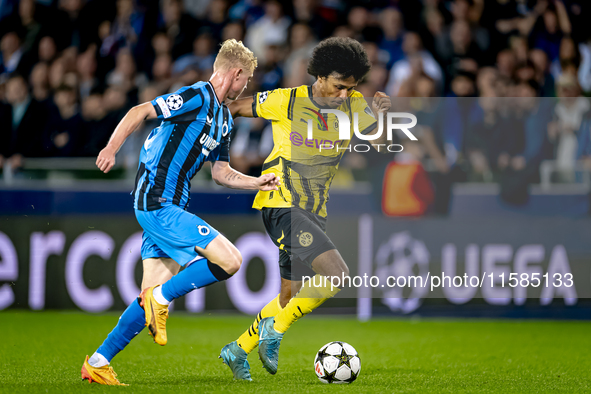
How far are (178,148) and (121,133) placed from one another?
43 centimetres

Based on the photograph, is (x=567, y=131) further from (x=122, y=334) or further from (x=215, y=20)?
(x=122, y=334)

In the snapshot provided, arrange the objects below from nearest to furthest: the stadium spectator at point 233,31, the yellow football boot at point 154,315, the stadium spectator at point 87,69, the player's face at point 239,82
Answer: the yellow football boot at point 154,315 → the player's face at point 239,82 → the stadium spectator at point 87,69 → the stadium spectator at point 233,31

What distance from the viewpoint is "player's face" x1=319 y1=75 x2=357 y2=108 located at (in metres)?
4.47

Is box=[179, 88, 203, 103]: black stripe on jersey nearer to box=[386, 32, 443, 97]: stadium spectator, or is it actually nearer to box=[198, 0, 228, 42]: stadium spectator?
box=[386, 32, 443, 97]: stadium spectator

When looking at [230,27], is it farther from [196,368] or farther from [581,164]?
[196,368]

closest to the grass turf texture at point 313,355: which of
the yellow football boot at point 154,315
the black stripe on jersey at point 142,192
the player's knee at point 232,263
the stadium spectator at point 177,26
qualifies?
the yellow football boot at point 154,315

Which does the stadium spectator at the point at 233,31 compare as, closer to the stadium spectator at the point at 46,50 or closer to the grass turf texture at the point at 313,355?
the stadium spectator at the point at 46,50

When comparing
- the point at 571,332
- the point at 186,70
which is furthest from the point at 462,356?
the point at 186,70

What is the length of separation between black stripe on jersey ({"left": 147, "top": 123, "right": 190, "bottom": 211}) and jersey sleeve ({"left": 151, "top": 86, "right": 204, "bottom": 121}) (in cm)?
9

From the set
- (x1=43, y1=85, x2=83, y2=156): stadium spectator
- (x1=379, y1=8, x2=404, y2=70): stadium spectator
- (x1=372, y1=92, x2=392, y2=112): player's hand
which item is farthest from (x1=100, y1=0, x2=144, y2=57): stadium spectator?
(x1=372, y1=92, x2=392, y2=112): player's hand

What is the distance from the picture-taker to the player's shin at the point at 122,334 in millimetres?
4113

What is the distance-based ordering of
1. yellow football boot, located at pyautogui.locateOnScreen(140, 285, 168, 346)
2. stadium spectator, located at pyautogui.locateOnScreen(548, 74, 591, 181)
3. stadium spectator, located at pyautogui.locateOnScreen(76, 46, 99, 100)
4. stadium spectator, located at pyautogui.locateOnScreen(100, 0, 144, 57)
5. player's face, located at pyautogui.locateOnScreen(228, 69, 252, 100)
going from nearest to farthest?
yellow football boot, located at pyautogui.locateOnScreen(140, 285, 168, 346) → player's face, located at pyautogui.locateOnScreen(228, 69, 252, 100) → stadium spectator, located at pyautogui.locateOnScreen(548, 74, 591, 181) → stadium spectator, located at pyautogui.locateOnScreen(76, 46, 99, 100) → stadium spectator, located at pyautogui.locateOnScreen(100, 0, 144, 57)

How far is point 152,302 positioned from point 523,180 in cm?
469

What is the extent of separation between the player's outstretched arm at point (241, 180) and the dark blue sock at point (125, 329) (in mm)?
919
